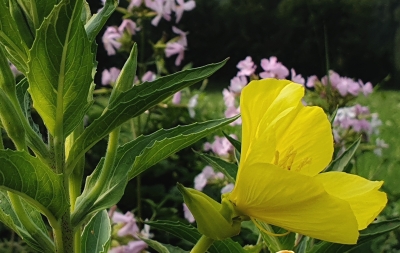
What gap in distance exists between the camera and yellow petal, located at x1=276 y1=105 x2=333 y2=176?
1.73ft

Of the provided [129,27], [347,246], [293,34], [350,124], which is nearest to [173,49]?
[129,27]

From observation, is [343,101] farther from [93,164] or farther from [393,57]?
[393,57]

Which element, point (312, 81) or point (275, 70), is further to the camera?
point (312, 81)

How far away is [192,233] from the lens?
0.69 m

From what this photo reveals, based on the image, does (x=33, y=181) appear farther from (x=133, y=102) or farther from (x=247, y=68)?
(x=247, y=68)

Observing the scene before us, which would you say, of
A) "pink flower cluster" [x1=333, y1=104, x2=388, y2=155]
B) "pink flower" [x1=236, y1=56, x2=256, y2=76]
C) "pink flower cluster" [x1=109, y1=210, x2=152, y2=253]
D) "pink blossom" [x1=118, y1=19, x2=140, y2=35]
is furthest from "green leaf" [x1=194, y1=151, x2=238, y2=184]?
"pink blossom" [x1=118, y1=19, x2=140, y2=35]

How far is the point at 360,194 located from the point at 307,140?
7cm

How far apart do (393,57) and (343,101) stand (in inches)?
547

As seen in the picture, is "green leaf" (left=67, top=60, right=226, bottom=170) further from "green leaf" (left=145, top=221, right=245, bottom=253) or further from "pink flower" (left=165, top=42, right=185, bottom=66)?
"pink flower" (left=165, top=42, right=185, bottom=66)

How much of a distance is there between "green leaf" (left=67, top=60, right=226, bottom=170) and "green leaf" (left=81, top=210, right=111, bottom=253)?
16cm

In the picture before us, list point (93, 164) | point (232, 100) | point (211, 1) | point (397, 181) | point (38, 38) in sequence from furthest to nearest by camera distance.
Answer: point (211, 1) → point (93, 164) → point (397, 181) → point (232, 100) → point (38, 38)

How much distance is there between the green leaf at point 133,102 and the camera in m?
0.55

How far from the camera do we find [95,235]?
0.73m

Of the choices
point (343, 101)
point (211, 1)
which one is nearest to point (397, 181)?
point (343, 101)
